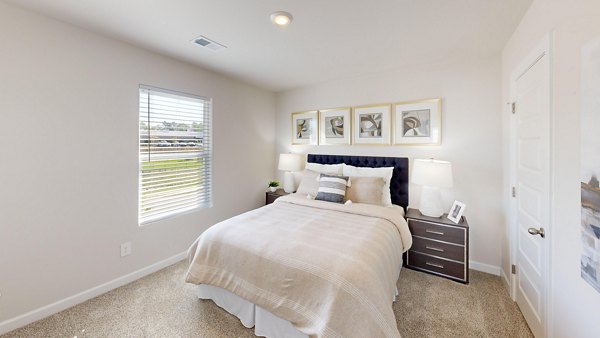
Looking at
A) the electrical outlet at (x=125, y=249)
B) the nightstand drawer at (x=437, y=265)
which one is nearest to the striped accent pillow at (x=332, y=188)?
the nightstand drawer at (x=437, y=265)

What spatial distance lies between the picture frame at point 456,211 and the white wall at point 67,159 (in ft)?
10.6

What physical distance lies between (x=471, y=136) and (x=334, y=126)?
1753 millimetres

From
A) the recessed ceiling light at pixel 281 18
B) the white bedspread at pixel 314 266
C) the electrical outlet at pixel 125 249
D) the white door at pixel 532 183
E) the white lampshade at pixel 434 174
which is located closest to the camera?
the white bedspread at pixel 314 266

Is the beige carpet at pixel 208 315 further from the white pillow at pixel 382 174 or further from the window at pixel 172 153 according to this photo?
the white pillow at pixel 382 174

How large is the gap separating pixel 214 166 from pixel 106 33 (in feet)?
5.75

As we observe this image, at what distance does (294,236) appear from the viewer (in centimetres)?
189

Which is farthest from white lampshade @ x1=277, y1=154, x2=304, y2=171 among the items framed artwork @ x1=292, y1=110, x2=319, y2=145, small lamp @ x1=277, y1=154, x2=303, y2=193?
framed artwork @ x1=292, y1=110, x2=319, y2=145

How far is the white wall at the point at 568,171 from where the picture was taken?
3.66 ft

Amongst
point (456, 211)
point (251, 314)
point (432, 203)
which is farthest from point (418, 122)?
point (251, 314)

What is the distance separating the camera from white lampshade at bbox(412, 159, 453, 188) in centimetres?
250

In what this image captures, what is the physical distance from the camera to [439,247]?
98.5 inches

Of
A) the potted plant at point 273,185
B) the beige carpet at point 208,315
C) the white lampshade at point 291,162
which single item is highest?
the white lampshade at point 291,162

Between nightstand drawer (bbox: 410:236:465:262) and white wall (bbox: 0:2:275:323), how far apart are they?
9.43 ft

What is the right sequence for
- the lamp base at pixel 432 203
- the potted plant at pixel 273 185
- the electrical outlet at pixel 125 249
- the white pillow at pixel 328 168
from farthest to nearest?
the potted plant at pixel 273 185, the white pillow at pixel 328 168, the lamp base at pixel 432 203, the electrical outlet at pixel 125 249
